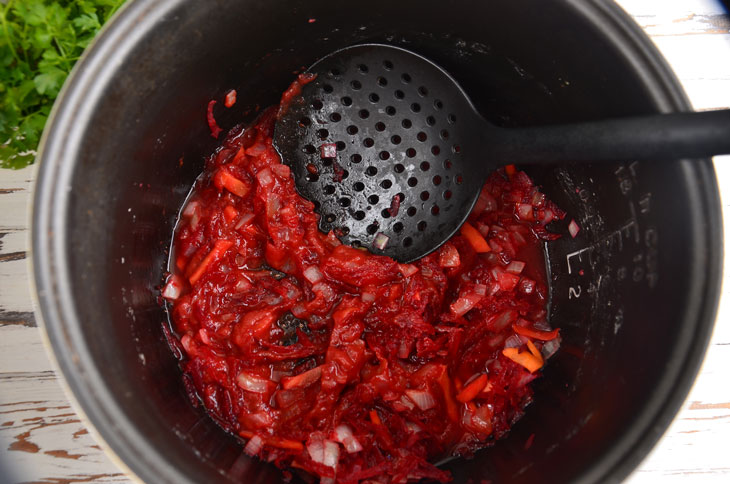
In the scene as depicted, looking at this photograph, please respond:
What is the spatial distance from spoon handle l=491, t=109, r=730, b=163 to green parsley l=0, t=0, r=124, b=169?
4.91 feet

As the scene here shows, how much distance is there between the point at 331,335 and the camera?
189 centimetres

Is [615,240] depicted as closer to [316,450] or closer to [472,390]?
[472,390]

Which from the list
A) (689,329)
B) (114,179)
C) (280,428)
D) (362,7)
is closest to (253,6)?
(362,7)

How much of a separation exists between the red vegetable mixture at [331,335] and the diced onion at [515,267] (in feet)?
0.18

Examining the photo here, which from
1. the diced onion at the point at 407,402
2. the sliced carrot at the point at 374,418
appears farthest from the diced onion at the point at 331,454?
the diced onion at the point at 407,402

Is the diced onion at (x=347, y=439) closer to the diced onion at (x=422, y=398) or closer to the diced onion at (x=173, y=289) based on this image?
the diced onion at (x=422, y=398)

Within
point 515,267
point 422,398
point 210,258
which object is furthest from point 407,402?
point 210,258

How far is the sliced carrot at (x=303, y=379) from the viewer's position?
1.88 metres

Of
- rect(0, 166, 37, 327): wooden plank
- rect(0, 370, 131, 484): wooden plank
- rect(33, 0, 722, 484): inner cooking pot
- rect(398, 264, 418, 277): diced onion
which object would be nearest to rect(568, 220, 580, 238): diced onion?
rect(33, 0, 722, 484): inner cooking pot

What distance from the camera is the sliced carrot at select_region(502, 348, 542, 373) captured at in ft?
6.33

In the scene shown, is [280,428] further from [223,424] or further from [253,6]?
[253,6]

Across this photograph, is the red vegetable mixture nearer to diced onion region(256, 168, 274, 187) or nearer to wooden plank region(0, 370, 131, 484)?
diced onion region(256, 168, 274, 187)

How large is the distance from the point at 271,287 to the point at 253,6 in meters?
0.98

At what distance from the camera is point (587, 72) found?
160 centimetres
